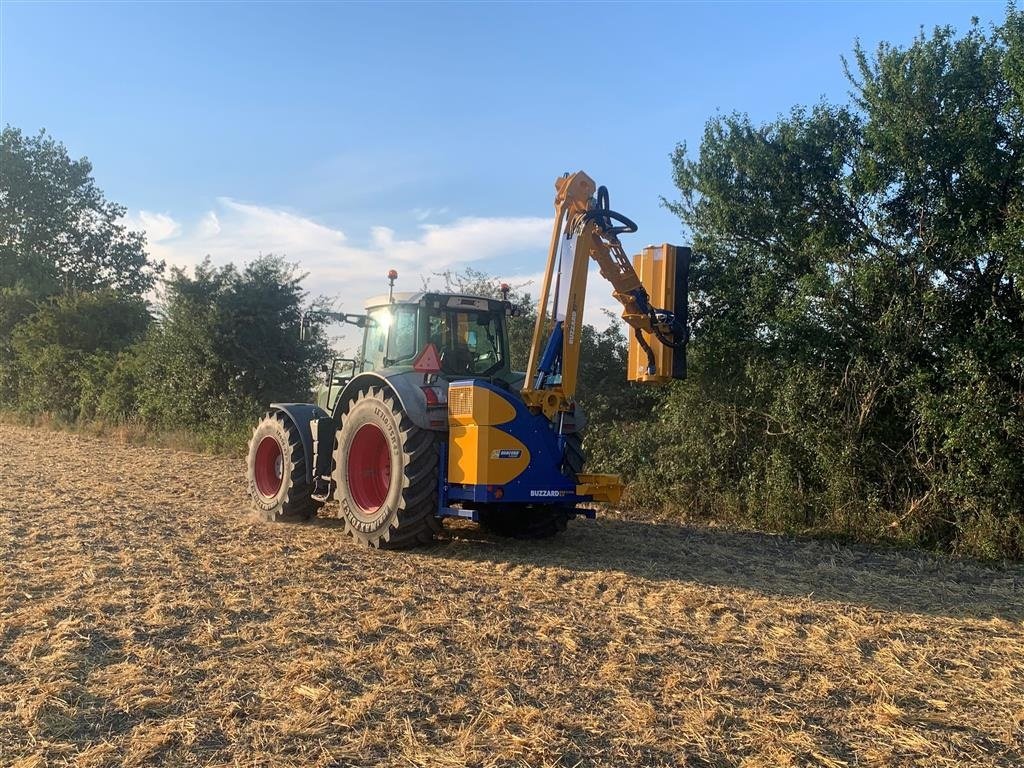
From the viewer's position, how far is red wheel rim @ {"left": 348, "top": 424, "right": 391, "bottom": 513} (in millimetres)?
7180

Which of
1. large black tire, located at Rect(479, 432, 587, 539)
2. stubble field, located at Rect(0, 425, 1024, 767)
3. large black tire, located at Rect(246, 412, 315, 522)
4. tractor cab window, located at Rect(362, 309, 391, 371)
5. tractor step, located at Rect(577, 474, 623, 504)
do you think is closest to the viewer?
stubble field, located at Rect(0, 425, 1024, 767)

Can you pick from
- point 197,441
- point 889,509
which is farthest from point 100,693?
point 197,441

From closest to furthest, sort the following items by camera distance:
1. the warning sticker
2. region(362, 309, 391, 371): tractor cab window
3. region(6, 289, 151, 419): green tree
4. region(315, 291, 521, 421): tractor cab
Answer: the warning sticker → region(315, 291, 521, 421): tractor cab → region(362, 309, 391, 371): tractor cab window → region(6, 289, 151, 419): green tree

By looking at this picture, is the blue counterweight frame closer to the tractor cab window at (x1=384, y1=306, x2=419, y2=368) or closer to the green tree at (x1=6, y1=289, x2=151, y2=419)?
the tractor cab window at (x1=384, y1=306, x2=419, y2=368)

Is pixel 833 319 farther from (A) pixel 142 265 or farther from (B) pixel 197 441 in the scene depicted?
(A) pixel 142 265

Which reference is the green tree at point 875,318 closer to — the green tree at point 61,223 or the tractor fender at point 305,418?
the tractor fender at point 305,418

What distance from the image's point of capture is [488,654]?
4102 mm

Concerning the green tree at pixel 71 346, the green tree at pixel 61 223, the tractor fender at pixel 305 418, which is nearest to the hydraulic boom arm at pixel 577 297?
the tractor fender at pixel 305 418

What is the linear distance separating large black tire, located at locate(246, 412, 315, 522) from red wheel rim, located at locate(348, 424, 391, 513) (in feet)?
3.05

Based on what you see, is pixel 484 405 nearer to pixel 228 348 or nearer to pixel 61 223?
pixel 228 348

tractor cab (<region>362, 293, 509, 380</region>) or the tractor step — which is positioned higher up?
tractor cab (<region>362, 293, 509, 380</region>)

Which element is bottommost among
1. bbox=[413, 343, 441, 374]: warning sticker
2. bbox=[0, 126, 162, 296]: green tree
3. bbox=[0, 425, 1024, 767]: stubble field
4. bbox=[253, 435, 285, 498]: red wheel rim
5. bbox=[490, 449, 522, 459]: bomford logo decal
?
bbox=[0, 425, 1024, 767]: stubble field

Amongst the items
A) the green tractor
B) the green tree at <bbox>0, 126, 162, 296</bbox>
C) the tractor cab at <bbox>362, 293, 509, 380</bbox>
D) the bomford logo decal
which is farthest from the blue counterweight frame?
the green tree at <bbox>0, 126, 162, 296</bbox>

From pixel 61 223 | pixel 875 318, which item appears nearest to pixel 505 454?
pixel 875 318
